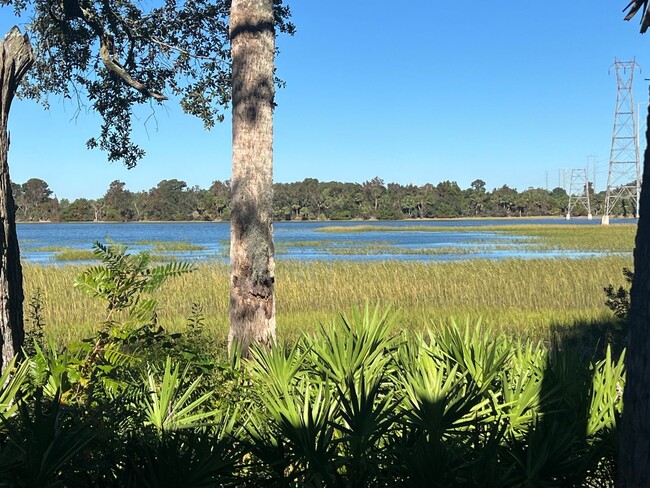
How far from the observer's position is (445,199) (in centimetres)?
17512

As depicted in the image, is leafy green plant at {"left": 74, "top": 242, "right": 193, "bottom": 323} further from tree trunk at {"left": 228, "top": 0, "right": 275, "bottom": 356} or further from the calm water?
tree trunk at {"left": 228, "top": 0, "right": 275, "bottom": 356}

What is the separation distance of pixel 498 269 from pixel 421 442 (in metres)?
22.1

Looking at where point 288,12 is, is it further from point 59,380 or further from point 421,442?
point 421,442

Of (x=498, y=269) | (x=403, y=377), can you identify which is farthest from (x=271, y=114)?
(x=498, y=269)

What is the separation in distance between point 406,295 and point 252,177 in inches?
479

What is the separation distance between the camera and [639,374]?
111 inches

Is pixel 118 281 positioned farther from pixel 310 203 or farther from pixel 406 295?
pixel 310 203

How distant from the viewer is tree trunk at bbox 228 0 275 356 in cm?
658

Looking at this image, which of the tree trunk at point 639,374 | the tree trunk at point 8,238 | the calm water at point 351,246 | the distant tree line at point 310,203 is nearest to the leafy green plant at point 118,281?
the calm water at point 351,246

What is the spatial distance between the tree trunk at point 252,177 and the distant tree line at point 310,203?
509ft

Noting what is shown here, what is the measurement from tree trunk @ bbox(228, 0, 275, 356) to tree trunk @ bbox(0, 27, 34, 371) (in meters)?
2.04

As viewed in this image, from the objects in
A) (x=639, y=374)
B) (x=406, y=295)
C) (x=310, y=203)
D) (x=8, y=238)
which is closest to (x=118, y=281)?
(x=8, y=238)

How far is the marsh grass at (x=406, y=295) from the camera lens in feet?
43.3

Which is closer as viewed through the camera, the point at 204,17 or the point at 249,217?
the point at 249,217
